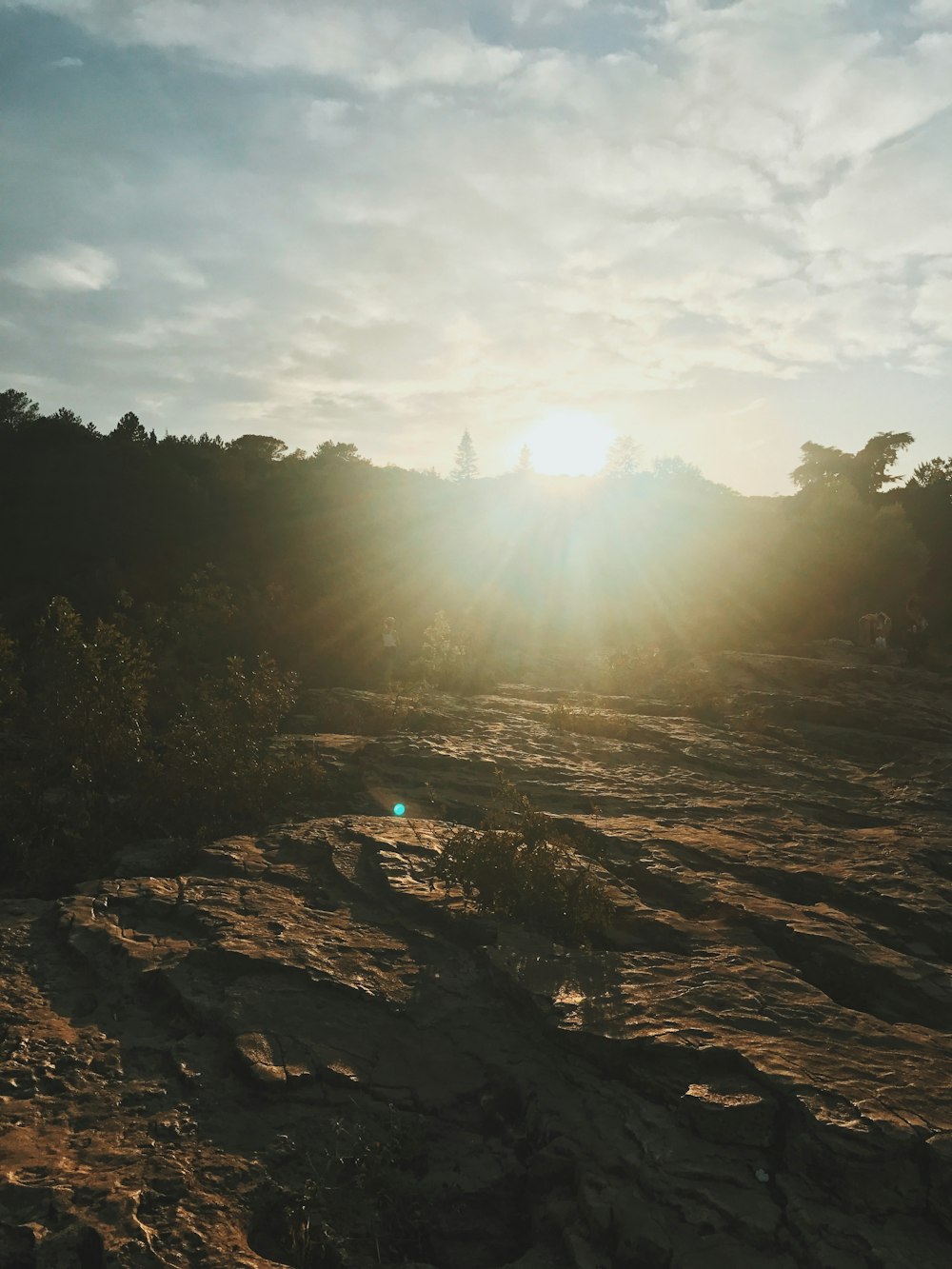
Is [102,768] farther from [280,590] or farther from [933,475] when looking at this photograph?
[933,475]

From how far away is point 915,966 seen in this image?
6.75m

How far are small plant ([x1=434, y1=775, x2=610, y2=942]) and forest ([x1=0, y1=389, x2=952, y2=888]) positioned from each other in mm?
3703

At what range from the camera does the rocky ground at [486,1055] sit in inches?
178

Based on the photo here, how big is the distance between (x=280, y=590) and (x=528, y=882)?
54.4ft

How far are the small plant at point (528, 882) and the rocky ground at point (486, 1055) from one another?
21cm

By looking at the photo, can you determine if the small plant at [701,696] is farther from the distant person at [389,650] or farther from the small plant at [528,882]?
the small plant at [528,882]

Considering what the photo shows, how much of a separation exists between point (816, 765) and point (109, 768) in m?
9.58

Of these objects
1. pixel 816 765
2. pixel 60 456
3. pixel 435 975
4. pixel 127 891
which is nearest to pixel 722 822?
pixel 816 765

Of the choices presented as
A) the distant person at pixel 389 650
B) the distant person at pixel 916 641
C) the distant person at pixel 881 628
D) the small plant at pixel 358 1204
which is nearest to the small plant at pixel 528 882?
the small plant at pixel 358 1204

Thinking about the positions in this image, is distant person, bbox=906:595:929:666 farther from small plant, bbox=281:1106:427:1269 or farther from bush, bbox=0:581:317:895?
small plant, bbox=281:1106:427:1269

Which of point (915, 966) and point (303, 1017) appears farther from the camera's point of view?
point (915, 966)

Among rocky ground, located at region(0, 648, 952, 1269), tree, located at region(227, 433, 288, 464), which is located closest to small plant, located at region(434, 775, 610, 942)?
rocky ground, located at region(0, 648, 952, 1269)

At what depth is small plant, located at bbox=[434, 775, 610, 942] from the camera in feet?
24.7

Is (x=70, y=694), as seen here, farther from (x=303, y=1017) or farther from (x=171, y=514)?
(x=171, y=514)
